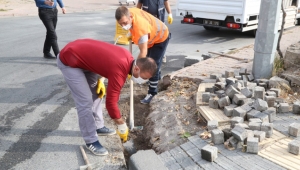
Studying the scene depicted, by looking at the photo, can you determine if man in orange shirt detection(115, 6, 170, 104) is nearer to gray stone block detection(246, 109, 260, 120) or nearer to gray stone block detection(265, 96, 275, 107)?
gray stone block detection(246, 109, 260, 120)

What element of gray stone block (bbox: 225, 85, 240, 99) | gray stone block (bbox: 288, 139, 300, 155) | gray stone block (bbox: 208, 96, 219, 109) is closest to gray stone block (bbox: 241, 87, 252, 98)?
gray stone block (bbox: 225, 85, 240, 99)

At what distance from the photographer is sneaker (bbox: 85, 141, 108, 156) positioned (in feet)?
11.7

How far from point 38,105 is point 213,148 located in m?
3.02

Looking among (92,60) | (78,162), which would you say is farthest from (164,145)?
(92,60)

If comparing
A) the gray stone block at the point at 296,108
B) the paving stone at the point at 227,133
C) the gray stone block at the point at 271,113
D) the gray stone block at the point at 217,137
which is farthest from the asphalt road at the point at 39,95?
the gray stone block at the point at 296,108

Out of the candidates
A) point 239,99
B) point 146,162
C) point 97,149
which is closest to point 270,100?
point 239,99

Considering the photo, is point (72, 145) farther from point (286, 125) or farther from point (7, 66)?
point (7, 66)

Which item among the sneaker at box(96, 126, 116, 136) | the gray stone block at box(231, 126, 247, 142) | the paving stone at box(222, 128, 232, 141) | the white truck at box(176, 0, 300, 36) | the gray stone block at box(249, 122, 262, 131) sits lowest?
the sneaker at box(96, 126, 116, 136)

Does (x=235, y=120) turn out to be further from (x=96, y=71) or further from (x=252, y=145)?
(x=96, y=71)

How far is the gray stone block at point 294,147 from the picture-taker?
3207mm

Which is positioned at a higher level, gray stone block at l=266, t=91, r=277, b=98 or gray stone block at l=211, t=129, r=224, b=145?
gray stone block at l=266, t=91, r=277, b=98

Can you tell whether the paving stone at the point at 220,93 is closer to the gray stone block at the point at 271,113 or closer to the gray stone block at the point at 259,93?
the gray stone block at the point at 259,93

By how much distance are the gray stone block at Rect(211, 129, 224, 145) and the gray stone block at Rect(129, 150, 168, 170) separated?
731 millimetres

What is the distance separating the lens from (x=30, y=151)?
146 inches
